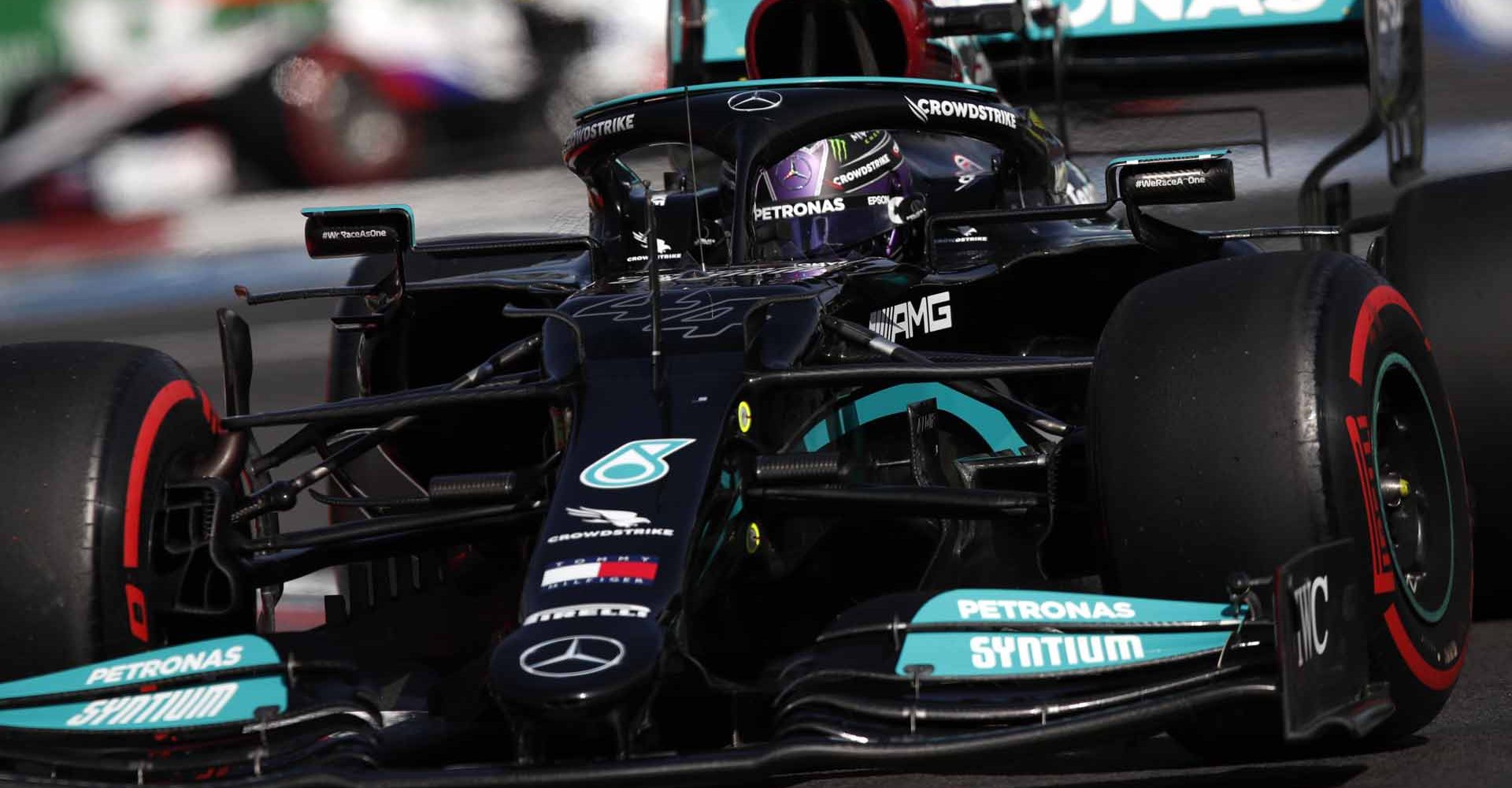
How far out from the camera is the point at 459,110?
1191 cm

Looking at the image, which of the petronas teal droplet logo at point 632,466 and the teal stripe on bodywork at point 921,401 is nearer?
the petronas teal droplet logo at point 632,466

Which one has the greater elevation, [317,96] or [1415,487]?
[317,96]

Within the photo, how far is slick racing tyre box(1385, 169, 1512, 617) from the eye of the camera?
5371mm

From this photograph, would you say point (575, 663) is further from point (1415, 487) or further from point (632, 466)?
point (1415, 487)

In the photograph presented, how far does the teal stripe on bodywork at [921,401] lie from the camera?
470cm

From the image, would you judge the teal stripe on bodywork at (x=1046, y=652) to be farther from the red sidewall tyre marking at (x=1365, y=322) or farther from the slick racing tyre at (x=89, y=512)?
the slick racing tyre at (x=89, y=512)

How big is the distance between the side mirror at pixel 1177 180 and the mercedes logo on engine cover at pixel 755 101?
1027 millimetres

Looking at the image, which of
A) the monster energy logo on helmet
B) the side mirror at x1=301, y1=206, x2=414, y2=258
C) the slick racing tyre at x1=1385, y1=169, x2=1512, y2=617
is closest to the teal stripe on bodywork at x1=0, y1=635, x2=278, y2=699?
the side mirror at x1=301, y1=206, x2=414, y2=258

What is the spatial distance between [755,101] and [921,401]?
1.21 meters

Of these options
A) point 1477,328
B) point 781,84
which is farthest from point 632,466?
point 1477,328

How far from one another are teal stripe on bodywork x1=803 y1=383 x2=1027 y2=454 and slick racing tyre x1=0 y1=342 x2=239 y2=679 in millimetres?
1357

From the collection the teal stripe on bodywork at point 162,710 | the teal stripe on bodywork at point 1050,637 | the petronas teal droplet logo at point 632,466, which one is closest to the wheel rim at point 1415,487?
the teal stripe on bodywork at point 1050,637

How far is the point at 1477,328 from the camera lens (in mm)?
5387

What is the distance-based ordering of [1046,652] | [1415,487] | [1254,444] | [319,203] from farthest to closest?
[319,203] < [1415,487] < [1254,444] < [1046,652]
